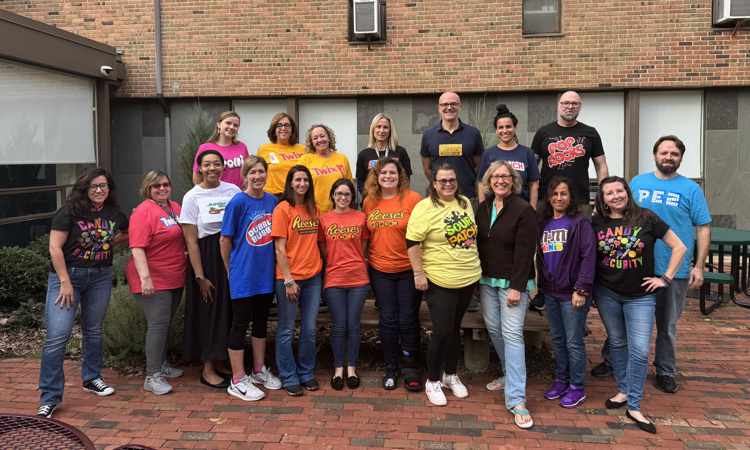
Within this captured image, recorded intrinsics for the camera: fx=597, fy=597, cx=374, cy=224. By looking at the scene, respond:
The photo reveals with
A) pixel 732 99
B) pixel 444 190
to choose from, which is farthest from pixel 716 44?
pixel 444 190

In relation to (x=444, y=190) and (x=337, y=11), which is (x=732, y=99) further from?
(x=444, y=190)

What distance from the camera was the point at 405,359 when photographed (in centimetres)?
461

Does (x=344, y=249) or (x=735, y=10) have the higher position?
(x=735, y=10)

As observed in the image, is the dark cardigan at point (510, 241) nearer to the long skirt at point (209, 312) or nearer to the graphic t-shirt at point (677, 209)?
the graphic t-shirt at point (677, 209)

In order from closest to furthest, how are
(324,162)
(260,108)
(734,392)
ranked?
(734,392), (324,162), (260,108)

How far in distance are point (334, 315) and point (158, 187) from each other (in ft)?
5.29

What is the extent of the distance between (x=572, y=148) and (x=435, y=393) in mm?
2243

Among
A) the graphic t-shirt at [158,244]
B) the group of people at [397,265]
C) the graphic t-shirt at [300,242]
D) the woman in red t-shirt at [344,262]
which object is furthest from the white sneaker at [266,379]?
the graphic t-shirt at [158,244]

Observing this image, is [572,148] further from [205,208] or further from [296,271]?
[205,208]

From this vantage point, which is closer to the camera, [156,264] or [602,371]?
[156,264]

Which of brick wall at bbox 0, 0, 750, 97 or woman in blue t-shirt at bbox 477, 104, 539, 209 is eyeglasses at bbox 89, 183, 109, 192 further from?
brick wall at bbox 0, 0, 750, 97

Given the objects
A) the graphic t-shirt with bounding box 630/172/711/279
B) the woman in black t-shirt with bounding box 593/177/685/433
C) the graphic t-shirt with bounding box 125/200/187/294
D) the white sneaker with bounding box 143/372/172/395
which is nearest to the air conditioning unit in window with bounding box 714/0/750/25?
the graphic t-shirt with bounding box 630/172/711/279

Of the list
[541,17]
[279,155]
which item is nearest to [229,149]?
[279,155]

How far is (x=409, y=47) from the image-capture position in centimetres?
1052
